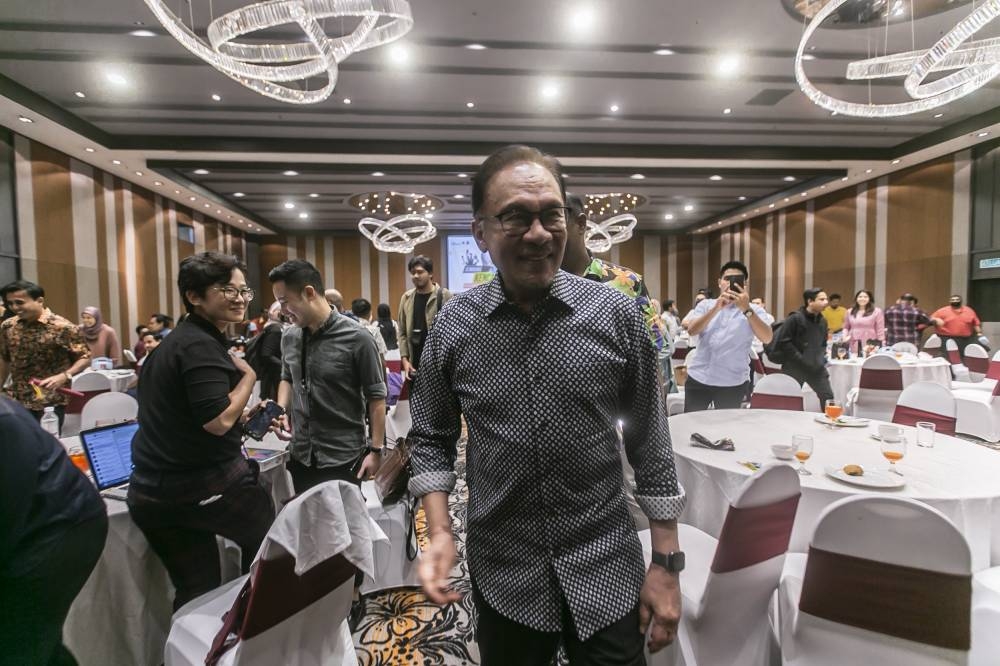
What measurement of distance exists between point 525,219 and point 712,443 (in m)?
1.81

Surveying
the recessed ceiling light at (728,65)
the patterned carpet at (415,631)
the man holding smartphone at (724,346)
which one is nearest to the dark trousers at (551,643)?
the patterned carpet at (415,631)

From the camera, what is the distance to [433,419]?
1.10m

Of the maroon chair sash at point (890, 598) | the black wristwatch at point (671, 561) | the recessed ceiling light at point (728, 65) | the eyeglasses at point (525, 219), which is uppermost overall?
the recessed ceiling light at point (728, 65)

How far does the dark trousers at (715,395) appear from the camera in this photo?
11.4ft

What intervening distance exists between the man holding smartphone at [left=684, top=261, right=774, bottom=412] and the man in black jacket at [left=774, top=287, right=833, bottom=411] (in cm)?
101

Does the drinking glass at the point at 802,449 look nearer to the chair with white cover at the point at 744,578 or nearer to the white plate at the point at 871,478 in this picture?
the white plate at the point at 871,478

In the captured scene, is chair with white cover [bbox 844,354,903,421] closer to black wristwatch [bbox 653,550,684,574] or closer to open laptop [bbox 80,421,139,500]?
black wristwatch [bbox 653,550,684,574]

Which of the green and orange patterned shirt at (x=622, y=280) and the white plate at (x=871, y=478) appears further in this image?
the green and orange patterned shirt at (x=622, y=280)

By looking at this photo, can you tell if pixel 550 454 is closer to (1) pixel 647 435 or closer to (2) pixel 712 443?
(1) pixel 647 435

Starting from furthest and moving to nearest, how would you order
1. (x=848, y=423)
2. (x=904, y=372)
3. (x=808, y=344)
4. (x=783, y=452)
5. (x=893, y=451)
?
(x=904, y=372)
(x=808, y=344)
(x=848, y=423)
(x=783, y=452)
(x=893, y=451)

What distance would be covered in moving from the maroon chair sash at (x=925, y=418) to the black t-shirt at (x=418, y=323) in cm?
367

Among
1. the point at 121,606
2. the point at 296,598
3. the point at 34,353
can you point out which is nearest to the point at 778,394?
the point at 296,598

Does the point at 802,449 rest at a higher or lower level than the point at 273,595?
higher

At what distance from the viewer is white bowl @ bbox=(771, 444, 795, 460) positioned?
2094 mm
